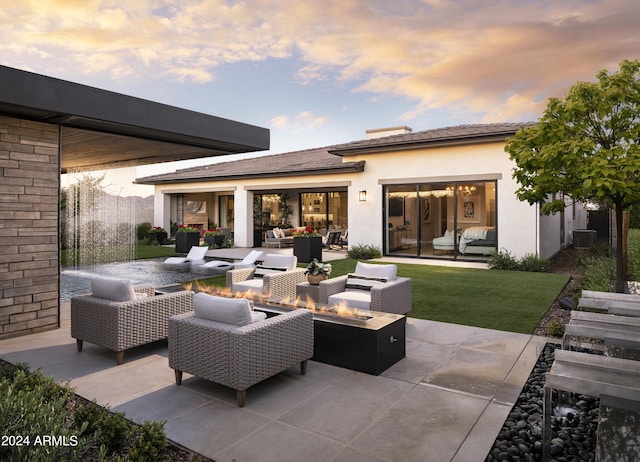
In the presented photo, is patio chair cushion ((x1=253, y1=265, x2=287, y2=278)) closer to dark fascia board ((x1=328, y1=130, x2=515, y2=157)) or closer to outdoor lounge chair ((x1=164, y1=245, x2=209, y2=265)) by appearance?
outdoor lounge chair ((x1=164, y1=245, x2=209, y2=265))

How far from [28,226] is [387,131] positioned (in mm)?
15930

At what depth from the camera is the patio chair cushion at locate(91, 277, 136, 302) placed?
468 centimetres

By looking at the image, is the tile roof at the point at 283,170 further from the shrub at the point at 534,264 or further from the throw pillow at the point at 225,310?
the throw pillow at the point at 225,310

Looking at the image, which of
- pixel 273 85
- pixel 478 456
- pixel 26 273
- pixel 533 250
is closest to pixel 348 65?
pixel 273 85

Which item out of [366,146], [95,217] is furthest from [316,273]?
[95,217]

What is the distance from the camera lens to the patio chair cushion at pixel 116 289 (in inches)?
184

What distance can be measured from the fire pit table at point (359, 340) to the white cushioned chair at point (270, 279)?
6.95 ft

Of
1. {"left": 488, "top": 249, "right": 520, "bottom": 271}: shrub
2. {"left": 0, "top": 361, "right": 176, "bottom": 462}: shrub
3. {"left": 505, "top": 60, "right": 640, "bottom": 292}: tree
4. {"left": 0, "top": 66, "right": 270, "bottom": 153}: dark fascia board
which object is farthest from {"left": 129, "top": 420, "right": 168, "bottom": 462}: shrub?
{"left": 488, "top": 249, "right": 520, "bottom": 271}: shrub

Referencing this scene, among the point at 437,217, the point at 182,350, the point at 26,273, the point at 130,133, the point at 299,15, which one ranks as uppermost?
the point at 299,15

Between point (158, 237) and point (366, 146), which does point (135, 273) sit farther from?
point (158, 237)

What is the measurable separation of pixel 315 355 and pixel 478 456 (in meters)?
2.14

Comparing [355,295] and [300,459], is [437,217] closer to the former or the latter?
[355,295]

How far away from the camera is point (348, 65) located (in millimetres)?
15141

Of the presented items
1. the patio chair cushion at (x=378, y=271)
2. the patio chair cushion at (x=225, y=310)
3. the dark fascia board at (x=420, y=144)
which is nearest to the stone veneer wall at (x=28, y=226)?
the patio chair cushion at (x=225, y=310)
